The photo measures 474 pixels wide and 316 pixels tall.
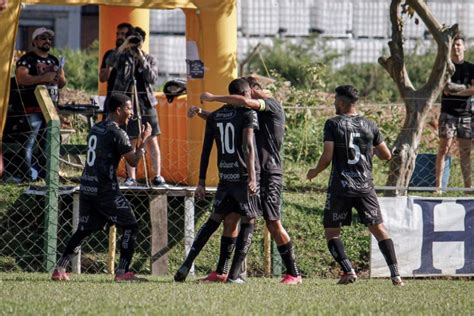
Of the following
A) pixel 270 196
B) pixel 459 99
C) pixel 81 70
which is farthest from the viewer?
pixel 81 70

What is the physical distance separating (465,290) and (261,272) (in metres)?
3.27

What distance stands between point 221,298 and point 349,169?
2526 mm

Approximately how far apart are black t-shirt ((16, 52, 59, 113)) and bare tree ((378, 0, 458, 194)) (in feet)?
13.7

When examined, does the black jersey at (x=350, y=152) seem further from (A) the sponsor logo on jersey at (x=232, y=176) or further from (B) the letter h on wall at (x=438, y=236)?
(B) the letter h on wall at (x=438, y=236)

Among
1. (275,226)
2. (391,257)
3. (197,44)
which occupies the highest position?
(197,44)

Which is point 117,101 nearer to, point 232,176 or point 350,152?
point 232,176

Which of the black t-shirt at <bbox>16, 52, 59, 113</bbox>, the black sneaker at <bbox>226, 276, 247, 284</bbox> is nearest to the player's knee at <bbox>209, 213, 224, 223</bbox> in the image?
the black sneaker at <bbox>226, 276, 247, 284</bbox>

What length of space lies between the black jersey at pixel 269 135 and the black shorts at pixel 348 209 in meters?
0.67

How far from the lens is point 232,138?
1153 cm

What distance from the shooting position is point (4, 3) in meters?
12.0

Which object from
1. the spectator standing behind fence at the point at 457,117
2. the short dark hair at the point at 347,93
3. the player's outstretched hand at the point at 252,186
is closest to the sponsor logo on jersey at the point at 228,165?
the player's outstretched hand at the point at 252,186

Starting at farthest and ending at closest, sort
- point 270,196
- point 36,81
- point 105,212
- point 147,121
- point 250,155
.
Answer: point 36,81 → point 147,121 → point 270,196 → point 105,212 → point 250,155

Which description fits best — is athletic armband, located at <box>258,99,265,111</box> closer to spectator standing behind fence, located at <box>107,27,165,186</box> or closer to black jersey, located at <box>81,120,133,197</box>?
black jersey, located at <box>81,120,133,197</box>

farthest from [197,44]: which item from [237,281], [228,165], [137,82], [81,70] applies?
[81,70]
